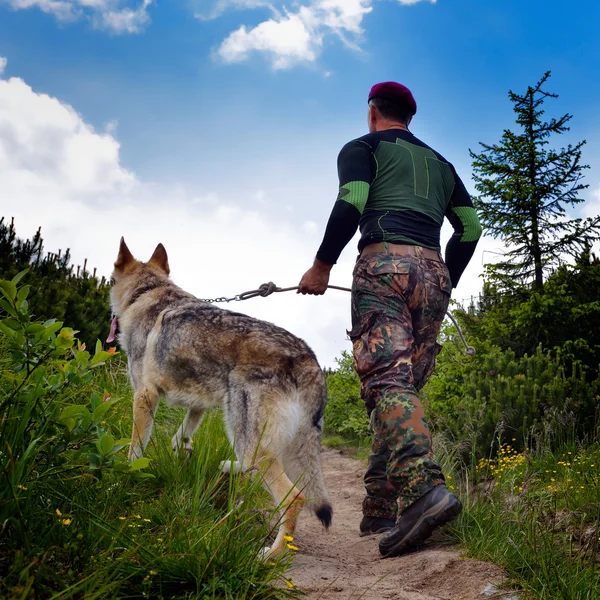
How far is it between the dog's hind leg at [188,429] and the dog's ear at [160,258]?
171cm

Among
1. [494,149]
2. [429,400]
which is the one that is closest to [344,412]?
[429,400]

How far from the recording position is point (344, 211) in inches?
152

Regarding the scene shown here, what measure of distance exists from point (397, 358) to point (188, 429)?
199 centimetres

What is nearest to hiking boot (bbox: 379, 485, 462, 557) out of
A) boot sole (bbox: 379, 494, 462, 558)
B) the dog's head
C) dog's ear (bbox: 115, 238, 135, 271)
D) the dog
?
boot sole (bbox: 379, 494, 462, 558)

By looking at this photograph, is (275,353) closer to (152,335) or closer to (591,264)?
(152,335)

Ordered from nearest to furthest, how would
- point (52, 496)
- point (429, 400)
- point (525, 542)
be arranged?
point (52, 496) → point (525, 542) → point (429, 400)

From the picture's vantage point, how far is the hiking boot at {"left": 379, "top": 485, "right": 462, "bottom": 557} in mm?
3338

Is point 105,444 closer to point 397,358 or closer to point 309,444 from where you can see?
point 309,444

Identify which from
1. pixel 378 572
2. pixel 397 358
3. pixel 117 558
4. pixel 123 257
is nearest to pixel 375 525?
pixel 378 572

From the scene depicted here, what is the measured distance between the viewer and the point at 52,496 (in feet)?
8.21

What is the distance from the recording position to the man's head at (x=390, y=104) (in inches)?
175

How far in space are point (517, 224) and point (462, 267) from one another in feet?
18.3

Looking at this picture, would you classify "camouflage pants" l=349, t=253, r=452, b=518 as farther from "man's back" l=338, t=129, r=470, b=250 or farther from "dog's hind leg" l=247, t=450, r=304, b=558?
"dog's hind leg" l=247, t=450, r=304, b=558

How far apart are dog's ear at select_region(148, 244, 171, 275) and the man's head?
256cm
